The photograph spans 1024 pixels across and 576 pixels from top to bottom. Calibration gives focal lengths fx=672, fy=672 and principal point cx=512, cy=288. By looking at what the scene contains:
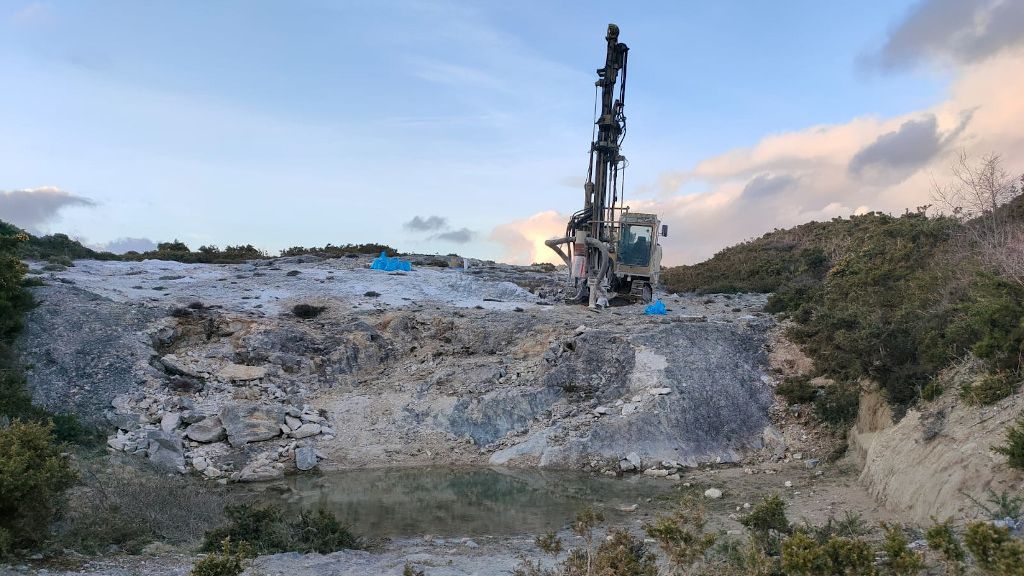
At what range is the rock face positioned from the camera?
1512 cm

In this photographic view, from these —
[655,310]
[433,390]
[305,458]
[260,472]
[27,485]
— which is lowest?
[260,472]

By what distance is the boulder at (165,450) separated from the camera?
46.0 feet

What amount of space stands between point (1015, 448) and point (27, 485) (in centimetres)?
1087

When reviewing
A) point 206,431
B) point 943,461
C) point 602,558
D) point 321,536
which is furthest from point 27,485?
point 943,461

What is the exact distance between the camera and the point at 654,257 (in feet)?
74.8

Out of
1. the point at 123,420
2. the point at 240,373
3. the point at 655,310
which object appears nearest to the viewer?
the point at 123,420

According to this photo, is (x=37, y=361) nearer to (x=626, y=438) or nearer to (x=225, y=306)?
(x=225, y=306)

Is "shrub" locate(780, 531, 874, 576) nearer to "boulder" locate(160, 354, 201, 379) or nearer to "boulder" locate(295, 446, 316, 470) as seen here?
"boulder" locate(295, 446, 316, 470)

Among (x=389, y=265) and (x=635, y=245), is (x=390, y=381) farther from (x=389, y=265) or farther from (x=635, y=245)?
(x=389, y=265)

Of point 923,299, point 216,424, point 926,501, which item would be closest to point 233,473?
point 216,424

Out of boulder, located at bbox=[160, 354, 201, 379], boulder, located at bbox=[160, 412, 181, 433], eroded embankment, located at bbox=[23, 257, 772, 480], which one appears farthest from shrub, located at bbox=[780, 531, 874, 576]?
boulder, located at bbox=[160, 354, 201, 379]

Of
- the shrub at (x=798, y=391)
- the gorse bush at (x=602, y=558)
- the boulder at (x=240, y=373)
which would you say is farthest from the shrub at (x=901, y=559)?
the boulder at (x=240, y=373)

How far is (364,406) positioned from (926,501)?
39.8ft

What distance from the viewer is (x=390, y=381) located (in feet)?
59.5
